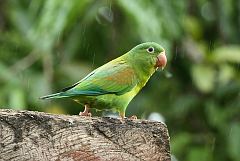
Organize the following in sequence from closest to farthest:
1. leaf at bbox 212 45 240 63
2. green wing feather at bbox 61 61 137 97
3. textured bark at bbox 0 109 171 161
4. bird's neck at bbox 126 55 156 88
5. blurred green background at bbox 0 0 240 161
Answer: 1. textured bark at bbox 0 109 171 161
2. green wing feather at bbox 61 61 137 97
3. bird's neck at bbox 126 55 156 88
4. blurred green background at bbox 0 0 240 161
5. leaf at bbox 212 45 240 63

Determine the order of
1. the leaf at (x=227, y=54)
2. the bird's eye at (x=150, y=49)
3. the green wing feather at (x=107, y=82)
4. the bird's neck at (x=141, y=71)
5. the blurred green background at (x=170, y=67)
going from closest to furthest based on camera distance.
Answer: the green wing feather at (x=107, y=82) < the bird's neck at (x=141, y=71) < the bird's eye at (x=150, y=49) < the blurred green background at (x=170, y=67) < the leaf at (x=227, y=54)

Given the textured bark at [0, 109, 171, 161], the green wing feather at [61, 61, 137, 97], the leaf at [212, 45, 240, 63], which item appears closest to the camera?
the textured bark at [0, 109, 171, 161]

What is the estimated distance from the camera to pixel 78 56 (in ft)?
23.2

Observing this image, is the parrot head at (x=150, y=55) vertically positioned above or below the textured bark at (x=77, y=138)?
above

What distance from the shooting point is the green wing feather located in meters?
3.72

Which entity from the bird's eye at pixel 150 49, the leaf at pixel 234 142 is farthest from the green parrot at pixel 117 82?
the leaf at pixel 234 142

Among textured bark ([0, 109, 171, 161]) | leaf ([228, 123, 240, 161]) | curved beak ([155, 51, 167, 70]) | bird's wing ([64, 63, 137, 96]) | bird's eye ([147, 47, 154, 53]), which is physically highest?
bird's eye ([147, 47, 154, 53])

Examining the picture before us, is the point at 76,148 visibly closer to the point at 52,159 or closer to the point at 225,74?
the point at 52,159

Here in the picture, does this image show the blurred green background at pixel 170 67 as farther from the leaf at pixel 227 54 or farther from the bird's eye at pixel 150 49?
the bird's eye at pixel 150 49

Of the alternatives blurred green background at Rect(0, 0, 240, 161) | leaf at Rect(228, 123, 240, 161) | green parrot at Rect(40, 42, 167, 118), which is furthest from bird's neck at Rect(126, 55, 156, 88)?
leaf at Rect(228, 123, 240, 161)

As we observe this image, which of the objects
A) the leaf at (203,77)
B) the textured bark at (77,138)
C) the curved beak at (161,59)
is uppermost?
the curved beak at (161,59)

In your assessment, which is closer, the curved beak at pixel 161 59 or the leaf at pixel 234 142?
the curved beak at pixel 161 59

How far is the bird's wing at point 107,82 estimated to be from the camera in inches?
147

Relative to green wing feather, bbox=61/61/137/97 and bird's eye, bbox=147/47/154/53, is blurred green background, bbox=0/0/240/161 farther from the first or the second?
green wing feather, bbox=61/61/137/97
